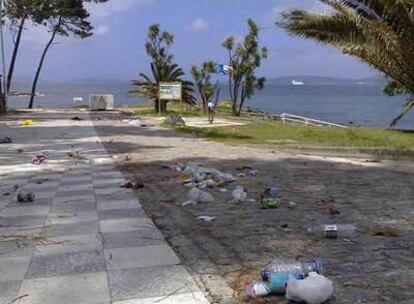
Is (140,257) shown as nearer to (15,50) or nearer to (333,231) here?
(333,231)

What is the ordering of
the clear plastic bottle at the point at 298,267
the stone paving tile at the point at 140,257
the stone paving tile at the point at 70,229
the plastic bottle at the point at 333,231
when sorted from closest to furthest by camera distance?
the clear plastic bottle at the point at 298,267 → the stone paving tile at the point at 140,257 → the plastic bottle at the point at 333,231 → the stone paving tile at the point at 70,229

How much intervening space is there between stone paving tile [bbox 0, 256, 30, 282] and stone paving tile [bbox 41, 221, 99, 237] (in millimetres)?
819

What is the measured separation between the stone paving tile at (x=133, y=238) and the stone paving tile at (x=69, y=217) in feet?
2.68

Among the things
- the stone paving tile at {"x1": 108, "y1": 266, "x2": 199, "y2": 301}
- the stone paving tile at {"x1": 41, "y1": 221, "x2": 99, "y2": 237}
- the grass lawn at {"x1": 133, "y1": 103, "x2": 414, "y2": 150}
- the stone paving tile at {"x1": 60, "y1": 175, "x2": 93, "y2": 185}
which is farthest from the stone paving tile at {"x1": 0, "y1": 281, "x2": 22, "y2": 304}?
the grass lawn at {"x1": 133, "y1": 103, "x2": 414, "y2": 150}

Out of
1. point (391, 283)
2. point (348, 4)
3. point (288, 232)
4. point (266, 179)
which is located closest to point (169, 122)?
point (348, 4)

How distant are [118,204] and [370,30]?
882 cm

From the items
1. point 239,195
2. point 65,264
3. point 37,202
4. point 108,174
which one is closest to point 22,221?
point 37,202

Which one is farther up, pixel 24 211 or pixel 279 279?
pixel 279 279

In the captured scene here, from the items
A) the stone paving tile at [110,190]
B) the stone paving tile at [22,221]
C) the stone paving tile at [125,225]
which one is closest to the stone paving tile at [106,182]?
the stone paving tile at [110,190]

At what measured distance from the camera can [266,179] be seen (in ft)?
32.1

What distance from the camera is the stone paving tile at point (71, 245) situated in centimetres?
530

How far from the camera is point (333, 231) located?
5621mm

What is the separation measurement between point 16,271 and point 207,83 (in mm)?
39993

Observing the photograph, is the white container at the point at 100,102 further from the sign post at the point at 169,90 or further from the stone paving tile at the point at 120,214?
the stone paving tile at the point at 120,214
